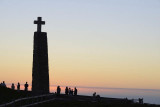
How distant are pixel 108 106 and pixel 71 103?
12.3ft

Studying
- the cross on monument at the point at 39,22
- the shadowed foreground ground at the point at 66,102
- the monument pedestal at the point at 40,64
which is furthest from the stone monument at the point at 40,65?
the shadowed foreground ground at the point at 66,102

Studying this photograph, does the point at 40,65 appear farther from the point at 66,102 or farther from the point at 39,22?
the point at 66,102

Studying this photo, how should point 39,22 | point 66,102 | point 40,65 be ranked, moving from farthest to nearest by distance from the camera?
point 39,22 < point 40,65 < point 66,102

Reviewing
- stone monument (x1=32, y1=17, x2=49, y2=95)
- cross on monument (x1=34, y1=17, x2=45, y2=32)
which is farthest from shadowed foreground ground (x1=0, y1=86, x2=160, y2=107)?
cross on monument (x1=34, y1=17, x2=45, y2=32)

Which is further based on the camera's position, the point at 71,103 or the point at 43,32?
the point at 43,32

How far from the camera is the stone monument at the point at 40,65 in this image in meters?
48.3

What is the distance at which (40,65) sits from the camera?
48375 mm

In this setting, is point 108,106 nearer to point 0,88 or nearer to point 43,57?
point 43,57

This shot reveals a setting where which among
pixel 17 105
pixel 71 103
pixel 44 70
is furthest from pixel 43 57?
pixel 17 105

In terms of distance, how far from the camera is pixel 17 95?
47.2 m

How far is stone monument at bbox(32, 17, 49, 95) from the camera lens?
48.3 metres

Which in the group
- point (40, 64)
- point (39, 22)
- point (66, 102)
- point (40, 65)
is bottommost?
point (66, 102)

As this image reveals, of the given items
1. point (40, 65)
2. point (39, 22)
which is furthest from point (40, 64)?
point (39, 22)

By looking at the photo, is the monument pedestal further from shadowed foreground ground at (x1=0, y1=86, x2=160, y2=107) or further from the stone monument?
shadowed foreground ground at (x1=0, y1=86, x2=160, y2=107)
